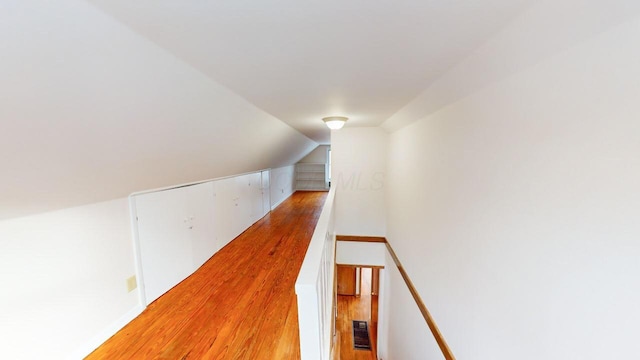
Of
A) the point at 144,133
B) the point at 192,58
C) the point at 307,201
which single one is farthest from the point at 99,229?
the point at 307,201

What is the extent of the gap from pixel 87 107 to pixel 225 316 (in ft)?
6.15

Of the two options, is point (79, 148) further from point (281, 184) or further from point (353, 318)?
point (281, 184)

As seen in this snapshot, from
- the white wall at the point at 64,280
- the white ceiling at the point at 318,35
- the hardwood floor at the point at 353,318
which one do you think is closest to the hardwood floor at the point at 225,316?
the white wall at the point at 64,280

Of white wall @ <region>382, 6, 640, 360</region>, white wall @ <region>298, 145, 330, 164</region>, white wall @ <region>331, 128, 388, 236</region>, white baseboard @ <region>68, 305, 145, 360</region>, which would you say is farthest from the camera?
white wall @ <region>298, 145, 330, 164</region>

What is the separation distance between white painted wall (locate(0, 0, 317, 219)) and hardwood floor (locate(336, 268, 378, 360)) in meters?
Answer: 4.32

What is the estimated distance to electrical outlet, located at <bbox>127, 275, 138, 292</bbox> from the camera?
6.72ft

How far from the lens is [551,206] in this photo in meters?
0.82

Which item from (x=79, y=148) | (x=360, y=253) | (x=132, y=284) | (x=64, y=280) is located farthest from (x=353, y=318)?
(x=79, y=148)

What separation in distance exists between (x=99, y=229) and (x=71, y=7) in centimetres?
170

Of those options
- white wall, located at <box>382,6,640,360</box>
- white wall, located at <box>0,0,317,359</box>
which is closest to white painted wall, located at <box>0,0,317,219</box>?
white wall, located at <box>0,0,317,359</box>

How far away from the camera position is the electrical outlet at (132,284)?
2049mm

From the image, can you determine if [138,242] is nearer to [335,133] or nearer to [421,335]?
[421,335]

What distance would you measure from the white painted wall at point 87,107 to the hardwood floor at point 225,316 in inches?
44.2

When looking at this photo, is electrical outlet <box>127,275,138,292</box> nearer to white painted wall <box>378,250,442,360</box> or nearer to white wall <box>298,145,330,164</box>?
white painted wall <box>378,250,442,360</box>
